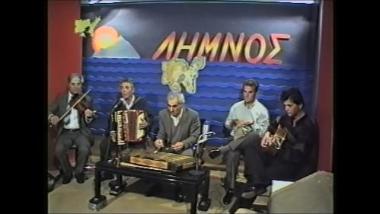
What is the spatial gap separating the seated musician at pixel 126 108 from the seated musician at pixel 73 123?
21mm

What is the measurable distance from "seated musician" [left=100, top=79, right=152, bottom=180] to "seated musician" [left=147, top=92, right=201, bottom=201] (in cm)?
2

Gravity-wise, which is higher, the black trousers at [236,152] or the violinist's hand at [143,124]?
the violinist's hand at [143,124]

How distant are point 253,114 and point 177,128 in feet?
0.29

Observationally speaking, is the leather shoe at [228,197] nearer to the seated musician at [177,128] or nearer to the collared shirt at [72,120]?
the seated musician at [177,128]

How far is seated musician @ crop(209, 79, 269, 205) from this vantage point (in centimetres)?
58

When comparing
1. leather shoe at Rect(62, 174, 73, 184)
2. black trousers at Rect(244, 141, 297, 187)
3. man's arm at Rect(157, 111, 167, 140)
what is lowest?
leather shoe at Rect(62, 174, 73, 184)

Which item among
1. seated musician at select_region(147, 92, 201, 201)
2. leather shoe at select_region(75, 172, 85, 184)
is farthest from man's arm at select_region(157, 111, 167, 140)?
leather shoe at select_region(75, 172, 85, 184)

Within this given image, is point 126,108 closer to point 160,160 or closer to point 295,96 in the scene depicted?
point 160,160

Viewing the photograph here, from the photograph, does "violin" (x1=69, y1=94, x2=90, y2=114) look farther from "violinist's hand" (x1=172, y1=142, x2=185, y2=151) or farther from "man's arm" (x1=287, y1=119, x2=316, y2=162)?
"man's arm" (x1=287, y1=119, x2=316, y2=162)

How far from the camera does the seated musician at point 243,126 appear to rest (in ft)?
1.90

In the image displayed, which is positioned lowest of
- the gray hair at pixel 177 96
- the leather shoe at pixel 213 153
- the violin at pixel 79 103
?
the leather shoe at pixel 213 153

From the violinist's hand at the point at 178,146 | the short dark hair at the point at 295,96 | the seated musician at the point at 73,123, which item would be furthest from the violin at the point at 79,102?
the short dark hair at the point at 295,96

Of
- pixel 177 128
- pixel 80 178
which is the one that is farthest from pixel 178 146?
pixel 80 178
